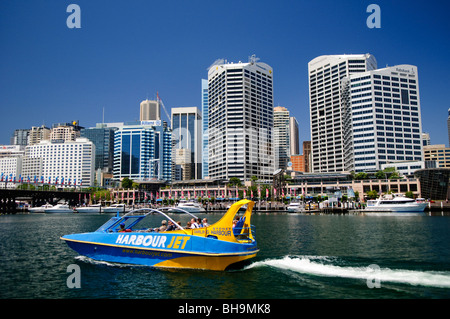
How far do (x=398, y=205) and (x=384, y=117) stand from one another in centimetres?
6749

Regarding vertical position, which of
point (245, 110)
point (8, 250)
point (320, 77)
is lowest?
point (8, 250)

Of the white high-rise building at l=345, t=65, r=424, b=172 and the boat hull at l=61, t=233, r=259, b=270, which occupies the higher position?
the white high-rise building at l=345, t=65, r=424, b=172

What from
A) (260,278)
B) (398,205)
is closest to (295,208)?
(398,205)

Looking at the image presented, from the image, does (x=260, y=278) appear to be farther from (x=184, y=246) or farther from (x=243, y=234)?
(x=184, y=246)

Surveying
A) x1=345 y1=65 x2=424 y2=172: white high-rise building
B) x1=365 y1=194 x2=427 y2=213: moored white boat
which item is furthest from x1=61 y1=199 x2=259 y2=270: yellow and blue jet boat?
x1=345 y1=65 x2=424 y2=172: white high-rise building

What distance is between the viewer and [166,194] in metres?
176

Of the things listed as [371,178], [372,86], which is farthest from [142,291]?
[372,86]

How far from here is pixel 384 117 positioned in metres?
146

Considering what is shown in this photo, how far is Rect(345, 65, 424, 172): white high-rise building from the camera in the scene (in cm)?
14462

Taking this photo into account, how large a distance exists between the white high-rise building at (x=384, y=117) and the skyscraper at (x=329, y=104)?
62.2 ft

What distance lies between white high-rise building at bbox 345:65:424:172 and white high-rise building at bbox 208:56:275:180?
54254 millimetres

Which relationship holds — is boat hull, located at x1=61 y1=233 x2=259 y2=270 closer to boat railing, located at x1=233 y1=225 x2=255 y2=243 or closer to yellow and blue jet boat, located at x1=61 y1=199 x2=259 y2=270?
yellow and blue jet boat, located at x1=61 y1=199 x2=259 y2=270
